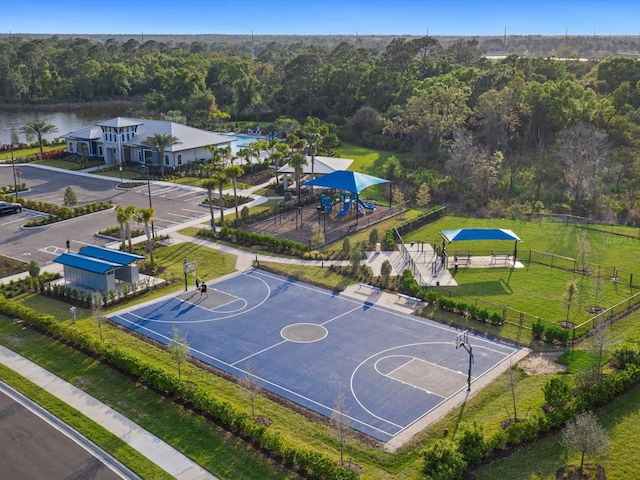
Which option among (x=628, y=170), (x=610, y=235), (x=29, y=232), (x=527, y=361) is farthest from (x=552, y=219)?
(x=29, y=232)

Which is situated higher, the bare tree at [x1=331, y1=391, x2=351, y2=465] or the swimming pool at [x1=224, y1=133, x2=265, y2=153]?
the swimming pool at [x1=224, y1=133, x2=265, y2=153]

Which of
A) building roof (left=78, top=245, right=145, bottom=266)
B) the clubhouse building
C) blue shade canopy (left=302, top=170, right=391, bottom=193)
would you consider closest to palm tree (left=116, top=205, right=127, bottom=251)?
building roof (left=78, top=245, right=145, bottom=266)

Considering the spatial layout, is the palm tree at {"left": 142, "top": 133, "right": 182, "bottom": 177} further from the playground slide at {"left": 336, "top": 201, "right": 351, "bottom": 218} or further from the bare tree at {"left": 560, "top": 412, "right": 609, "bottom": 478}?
the bare tree at {"left": 560, "top": 412, "right": 609, "bottom": 478}

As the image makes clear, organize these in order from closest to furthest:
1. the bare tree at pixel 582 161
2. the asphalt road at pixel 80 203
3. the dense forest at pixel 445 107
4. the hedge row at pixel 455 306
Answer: the hedge row at pixel 455 306 → the asphalt road at pixel 80 203 → the bare tree at pixel 582 161 → the dense forest at pixel 445 107

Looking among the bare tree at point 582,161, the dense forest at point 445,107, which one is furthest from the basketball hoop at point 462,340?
the bare tree at point 582,161

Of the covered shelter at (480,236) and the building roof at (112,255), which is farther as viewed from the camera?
the covered shelter at (480,236)

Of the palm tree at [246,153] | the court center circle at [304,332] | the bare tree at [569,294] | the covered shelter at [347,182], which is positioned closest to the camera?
the court center circle at [304,332]

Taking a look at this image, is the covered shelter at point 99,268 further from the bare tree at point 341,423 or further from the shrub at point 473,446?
the shrub at point 473,446

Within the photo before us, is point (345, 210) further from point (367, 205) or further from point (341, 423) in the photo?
point (341, 423)
